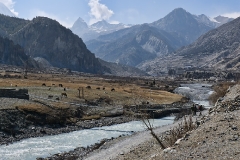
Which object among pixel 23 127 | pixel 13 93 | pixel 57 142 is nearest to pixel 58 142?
pixel 57 142

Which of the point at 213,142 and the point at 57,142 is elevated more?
the point at 213,142

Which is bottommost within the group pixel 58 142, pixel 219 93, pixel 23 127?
pixel 58 142

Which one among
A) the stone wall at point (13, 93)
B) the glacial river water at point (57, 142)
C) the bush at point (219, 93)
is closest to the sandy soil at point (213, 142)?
the glacial river water at point (57, 142)

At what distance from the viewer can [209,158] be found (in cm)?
1681

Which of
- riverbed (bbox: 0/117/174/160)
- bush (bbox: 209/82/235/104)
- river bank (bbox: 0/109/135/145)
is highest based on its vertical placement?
bush (bbox: 209/82/235/104)

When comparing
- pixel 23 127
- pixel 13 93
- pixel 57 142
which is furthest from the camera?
pixel 13 93

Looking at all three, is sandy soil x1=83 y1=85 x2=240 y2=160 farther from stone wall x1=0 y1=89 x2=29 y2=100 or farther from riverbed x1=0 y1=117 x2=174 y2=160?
stone wall x1=0 y1=89 x2=29 y2=100

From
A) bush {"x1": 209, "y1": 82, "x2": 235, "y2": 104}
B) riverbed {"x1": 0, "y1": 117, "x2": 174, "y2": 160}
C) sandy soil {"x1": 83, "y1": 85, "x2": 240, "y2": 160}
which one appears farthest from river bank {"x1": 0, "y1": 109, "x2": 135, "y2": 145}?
bush {"x1": 209, "y1": 82, "x2": 235, "y2": 104}

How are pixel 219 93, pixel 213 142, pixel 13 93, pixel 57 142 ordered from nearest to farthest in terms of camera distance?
pixel 213 142, pixel 57 142, pixel 13 93, pixel 219 93

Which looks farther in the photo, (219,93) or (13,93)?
(219,93)

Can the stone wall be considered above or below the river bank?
above

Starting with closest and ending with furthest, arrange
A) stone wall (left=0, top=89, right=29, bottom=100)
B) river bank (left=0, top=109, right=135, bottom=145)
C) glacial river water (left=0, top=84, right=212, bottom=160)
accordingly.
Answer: glacial river water (left=0, top=84, right=212, bottom=160)
river bank (left=0, top=109, right=135, bottom=145)
stone wall (left=0, top=89, right=29, bottom=100)

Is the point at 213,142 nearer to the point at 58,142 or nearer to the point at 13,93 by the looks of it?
the point at 58,142

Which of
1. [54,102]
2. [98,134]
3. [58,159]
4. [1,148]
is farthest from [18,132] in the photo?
[54,102]
